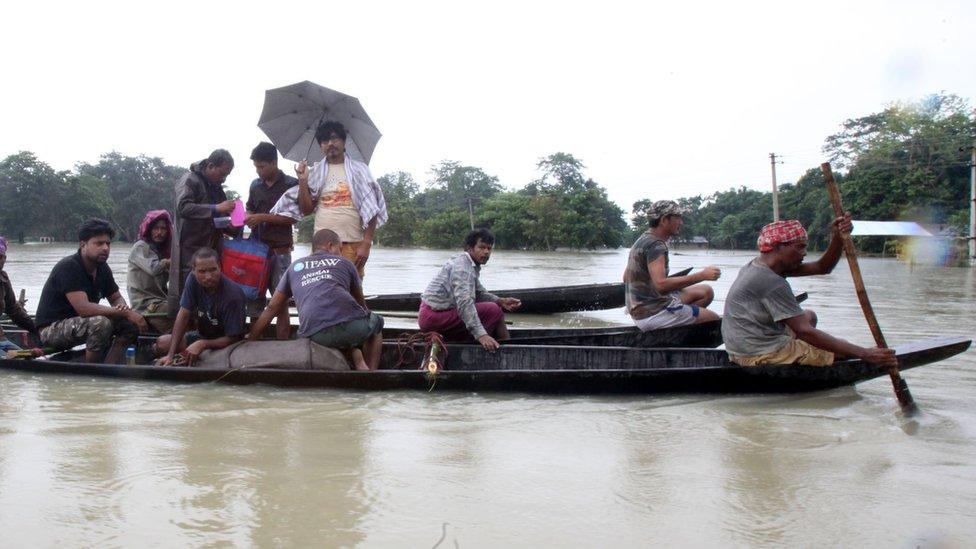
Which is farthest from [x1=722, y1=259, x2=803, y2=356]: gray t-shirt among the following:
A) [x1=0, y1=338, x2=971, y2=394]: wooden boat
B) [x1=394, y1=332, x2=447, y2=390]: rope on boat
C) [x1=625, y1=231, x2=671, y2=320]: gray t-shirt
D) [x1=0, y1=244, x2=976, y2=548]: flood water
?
[x1=394, y1=332, x2=447, y2=390]: rope on boat

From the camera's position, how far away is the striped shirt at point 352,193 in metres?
5.46

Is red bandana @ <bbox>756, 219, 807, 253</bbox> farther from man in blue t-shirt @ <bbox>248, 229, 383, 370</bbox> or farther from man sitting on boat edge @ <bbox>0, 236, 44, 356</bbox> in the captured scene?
man sitting on boat edge @ <bbox>0, 236, 44, 356</bbox>

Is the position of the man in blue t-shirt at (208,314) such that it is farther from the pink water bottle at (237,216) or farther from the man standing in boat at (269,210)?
the man standing in boat at (269,210)

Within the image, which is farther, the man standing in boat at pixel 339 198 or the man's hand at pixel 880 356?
the man standing in boat at pixel 339 198

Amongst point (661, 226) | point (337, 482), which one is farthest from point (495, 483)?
point (661, 226)

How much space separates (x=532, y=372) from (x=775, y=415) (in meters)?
1.34

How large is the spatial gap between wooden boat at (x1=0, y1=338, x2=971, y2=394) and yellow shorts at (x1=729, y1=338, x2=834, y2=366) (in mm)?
42

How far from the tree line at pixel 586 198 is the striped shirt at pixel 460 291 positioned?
1139 inches

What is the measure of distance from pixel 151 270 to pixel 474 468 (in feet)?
10.9

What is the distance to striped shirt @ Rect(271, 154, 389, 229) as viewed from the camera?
546cm

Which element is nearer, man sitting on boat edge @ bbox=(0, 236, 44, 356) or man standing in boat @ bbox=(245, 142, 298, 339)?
man sitting on boat edge @ bbox=(0, 236, 44, 356)

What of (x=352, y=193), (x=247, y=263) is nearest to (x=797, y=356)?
(x=352, y=193)

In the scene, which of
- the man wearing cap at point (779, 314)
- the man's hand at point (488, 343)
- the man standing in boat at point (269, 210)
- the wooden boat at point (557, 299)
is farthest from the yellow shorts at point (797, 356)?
the wooden boat at point (557, 299)

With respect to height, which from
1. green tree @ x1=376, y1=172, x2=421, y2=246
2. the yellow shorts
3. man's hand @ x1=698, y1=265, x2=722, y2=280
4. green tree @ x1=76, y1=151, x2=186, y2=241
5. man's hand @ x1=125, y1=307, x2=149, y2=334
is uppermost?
green tree @ x1=76, y1=151, x2=186, y2=241
